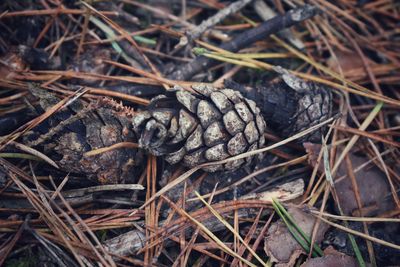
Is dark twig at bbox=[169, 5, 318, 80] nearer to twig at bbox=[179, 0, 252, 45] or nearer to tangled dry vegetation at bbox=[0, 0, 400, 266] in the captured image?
Result: tangled dry vegetation at bbox=[0, 0, 400, 266]

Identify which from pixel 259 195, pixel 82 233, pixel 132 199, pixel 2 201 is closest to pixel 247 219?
pixel 259 195

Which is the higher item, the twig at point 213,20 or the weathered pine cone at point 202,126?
the twig at point 213,20

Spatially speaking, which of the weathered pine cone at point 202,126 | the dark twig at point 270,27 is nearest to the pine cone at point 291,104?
the weathered pine cone at point 202,126

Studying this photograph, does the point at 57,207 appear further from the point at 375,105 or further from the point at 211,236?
the point at 375,105

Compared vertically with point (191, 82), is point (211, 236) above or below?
below

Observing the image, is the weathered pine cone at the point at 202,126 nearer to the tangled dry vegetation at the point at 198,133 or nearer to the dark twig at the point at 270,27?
the tangled dry vegetation at the point at 198,133

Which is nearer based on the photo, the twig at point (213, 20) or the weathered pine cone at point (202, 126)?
the weathered pine cone at point (202, 126)

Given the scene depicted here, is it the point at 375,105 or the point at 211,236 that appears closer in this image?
the point at 211,236
